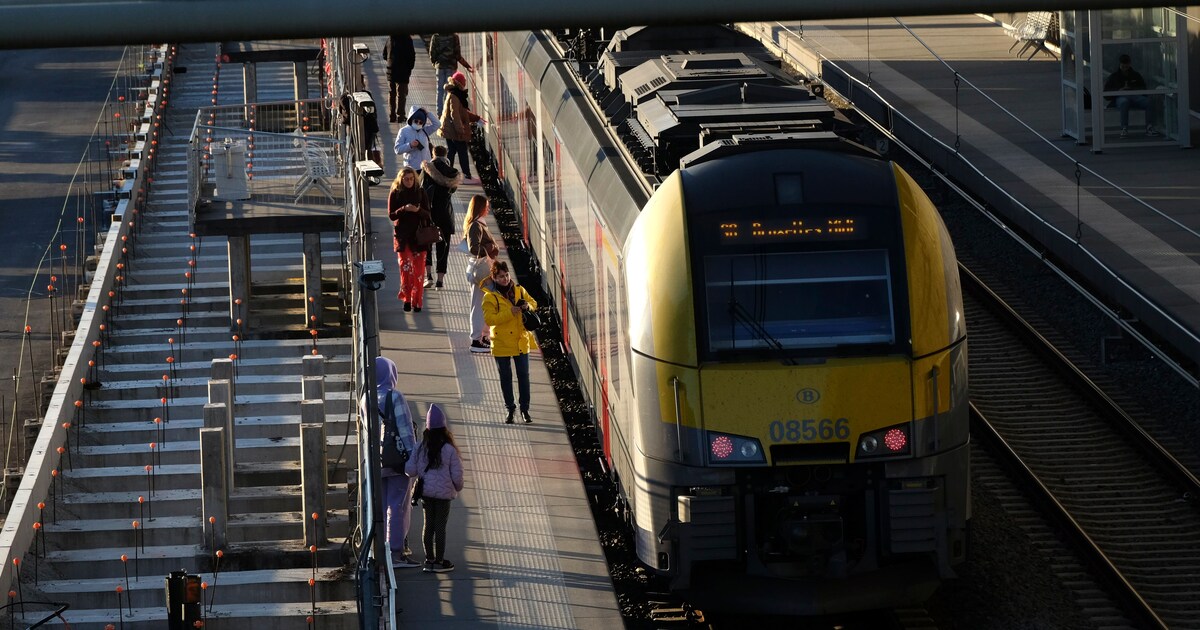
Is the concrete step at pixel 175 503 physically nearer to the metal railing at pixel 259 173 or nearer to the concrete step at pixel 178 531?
the concrete step at pixel 178 531

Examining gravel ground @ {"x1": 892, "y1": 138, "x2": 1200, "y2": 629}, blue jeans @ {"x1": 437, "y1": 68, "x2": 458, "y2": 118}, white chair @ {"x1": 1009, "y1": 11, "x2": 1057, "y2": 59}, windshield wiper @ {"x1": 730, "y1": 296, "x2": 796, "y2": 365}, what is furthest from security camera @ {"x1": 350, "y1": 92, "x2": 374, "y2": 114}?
white chair @ {"x1": 1009, "y1": 11, "x2": 1057, "y2": 59}

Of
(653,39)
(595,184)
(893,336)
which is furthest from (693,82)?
(893,336)

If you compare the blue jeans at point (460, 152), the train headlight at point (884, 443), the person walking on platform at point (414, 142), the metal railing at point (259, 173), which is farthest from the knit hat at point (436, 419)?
the blue jeans at point (460, 152)

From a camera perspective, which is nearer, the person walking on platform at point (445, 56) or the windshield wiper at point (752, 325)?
the windshield wiper at point (752, 325)

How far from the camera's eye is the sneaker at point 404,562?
41.6ft

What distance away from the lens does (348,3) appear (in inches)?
95.8

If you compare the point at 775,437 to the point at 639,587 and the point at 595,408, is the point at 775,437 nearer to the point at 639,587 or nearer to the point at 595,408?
the point at 639,587

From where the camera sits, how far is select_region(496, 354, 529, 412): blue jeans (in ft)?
50.5

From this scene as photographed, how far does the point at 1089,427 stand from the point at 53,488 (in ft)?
31.1

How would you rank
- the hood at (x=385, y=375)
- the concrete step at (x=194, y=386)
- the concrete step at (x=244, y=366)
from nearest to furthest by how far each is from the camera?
1. the hood at (x=385, y=375)
2. the concrete step at (x=194, y=386)
3. the concrete step at (x=244, y=366)

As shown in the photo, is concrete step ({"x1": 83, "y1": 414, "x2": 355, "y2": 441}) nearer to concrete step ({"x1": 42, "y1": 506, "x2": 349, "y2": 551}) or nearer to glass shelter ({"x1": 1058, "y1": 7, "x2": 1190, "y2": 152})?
concrete step ({"x1": 42, "y1": 506, "x2": 349, "y2": 551})

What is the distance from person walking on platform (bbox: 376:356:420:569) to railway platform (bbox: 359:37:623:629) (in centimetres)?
23

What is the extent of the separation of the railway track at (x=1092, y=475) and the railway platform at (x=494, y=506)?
3.63 metres

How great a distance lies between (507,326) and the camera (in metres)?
15.4
